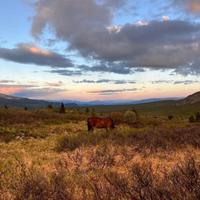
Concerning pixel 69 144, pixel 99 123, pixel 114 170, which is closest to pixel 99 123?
pixel 99 123

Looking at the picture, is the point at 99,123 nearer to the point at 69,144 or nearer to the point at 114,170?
the point at 69,144

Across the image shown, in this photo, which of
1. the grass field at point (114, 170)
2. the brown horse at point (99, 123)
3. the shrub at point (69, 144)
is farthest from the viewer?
the brown horse at point (99, 123)

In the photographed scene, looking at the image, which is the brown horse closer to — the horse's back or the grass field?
the horse's back

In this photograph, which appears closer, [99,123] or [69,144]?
[69,144]

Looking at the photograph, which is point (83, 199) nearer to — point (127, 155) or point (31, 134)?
point (127, 155)

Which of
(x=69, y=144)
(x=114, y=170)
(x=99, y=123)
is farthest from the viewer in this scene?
(x=99, y=123)

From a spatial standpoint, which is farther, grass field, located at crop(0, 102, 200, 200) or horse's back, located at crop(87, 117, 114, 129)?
horse's back, located at crop(87, 117, 114, 129)

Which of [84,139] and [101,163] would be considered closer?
[101,163]

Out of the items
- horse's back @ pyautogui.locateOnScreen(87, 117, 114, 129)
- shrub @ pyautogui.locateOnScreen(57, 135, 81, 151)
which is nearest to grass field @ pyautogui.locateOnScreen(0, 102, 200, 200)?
shrub @ pyautogui.locateOnScreen(57, 135, 81, 151)

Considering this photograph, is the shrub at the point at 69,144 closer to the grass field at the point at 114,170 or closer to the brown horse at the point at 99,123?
the grass field at the point at 114,170

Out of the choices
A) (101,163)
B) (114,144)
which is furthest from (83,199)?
(114,144)

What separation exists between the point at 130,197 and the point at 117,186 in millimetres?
730

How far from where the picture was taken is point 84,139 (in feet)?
67.9

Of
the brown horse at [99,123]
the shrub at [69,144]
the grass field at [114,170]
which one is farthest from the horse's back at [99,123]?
the shrub at [69,144]
